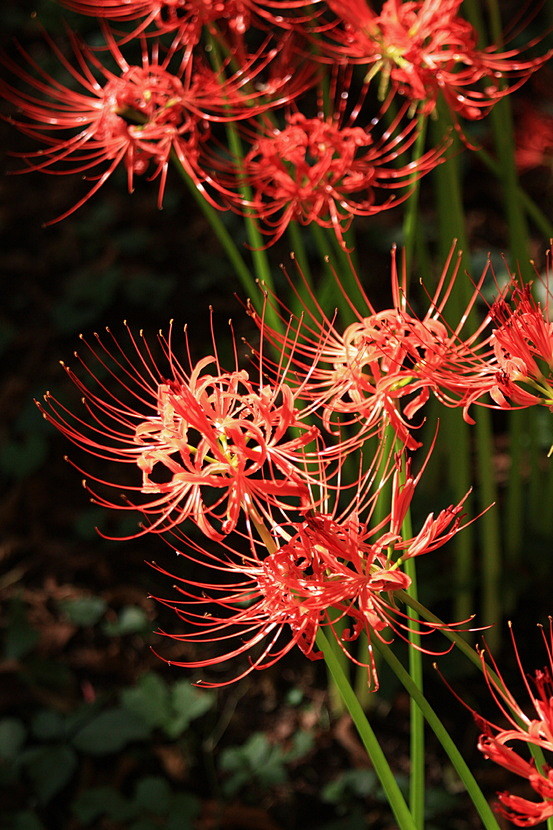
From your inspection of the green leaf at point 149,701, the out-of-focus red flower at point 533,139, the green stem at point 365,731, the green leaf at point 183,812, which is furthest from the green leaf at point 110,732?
the out-of-focus red flower at point 533,139

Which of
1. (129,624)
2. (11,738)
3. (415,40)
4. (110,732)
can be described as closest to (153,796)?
(110,732)

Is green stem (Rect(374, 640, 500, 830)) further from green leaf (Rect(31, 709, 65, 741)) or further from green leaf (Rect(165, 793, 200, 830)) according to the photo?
green leaf (Rect(31, 709, 65, 741))

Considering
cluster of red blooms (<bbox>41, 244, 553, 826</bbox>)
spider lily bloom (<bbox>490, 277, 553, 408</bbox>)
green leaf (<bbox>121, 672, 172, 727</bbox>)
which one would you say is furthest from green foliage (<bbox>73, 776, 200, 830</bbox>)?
spider lily bloom (<bbox>490, 277, 553, 408</bbox>)

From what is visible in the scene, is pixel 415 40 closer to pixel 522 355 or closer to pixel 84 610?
pixel 522 355

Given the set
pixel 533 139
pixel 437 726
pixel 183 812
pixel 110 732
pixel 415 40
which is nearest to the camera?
pixel 437 726

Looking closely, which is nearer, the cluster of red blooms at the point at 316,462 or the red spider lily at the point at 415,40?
the cluster of red blooms at the point at 316,462

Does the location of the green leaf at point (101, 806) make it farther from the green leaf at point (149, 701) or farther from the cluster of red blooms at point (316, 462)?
the cluster of red blooms at point (316, 462)

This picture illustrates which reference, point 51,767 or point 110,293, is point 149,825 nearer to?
point 51,767
